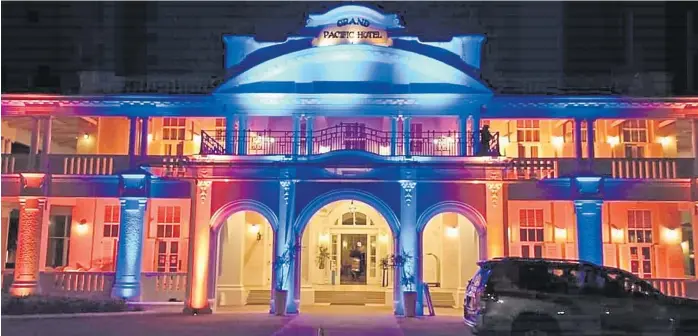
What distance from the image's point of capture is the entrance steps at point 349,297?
1925 cm

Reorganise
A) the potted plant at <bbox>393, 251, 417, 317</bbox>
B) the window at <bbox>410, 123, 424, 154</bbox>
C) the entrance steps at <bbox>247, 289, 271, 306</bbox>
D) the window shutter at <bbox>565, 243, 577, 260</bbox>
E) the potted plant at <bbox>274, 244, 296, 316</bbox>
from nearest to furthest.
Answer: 1. the potted plant at <bbox>393, 251, 417, 317</bbox>
2. the potted plant at <bbox>274, 244, 296, 316</bbox>
3. the window at <bbox>410, 123, 424, 154</bbox>
4. the window shutter at <bbox>565, 243, 577, 260</bbox>
5. the entrance steps at <bbox>247, 289, 271, 306</bbox>

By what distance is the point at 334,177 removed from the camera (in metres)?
17.1

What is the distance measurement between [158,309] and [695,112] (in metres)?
14.8

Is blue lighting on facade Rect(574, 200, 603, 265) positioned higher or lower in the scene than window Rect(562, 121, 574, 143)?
lower

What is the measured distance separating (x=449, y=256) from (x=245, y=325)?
7742 millimetres

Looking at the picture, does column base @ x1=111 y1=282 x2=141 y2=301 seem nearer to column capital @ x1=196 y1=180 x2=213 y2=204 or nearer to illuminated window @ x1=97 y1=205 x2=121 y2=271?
illuminated window @ x1=97 y1=205 x2=121 y2=271

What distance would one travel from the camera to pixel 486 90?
1759 cm

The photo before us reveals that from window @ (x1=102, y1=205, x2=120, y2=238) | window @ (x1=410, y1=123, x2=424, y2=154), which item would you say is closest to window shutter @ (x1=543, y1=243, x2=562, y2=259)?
window @ (x1=410, y1=123, x2=424, y2=154)

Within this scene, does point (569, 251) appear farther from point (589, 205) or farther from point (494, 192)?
point (494, 192)

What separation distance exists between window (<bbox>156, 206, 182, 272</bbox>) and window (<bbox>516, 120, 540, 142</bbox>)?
9.99 metres

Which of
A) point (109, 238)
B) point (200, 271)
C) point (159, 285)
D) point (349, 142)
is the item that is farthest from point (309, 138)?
point (109, 238)

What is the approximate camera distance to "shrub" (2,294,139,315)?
618 inches

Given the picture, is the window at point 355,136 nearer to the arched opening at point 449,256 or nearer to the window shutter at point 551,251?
Answer: the arched opening at point 449,256

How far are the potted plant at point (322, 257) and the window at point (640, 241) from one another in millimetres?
8617
